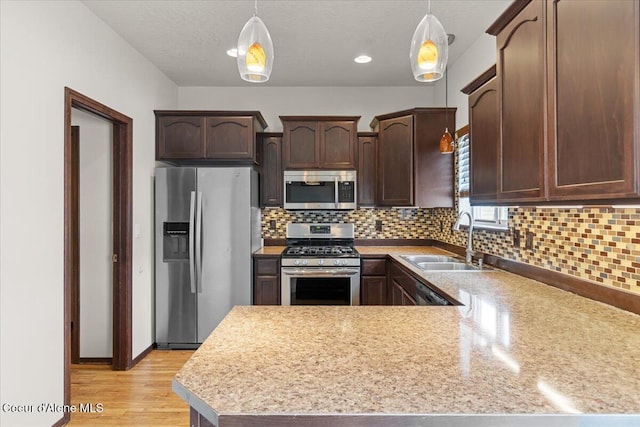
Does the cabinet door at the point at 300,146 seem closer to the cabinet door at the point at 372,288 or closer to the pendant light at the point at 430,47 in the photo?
the cabinet door at the point at 372,288

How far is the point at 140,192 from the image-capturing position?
11.4 feet

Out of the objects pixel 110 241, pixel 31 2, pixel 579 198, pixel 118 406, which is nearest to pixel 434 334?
pixel 579 198

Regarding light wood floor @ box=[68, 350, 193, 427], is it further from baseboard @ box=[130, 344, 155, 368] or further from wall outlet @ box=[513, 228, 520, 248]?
wall outlet @ box=[513, 228, 520, 248]

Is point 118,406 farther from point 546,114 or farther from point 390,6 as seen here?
point 390,6

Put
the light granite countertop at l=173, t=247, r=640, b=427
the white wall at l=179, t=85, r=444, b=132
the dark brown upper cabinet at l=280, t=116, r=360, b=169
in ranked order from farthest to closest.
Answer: the white wall at l=179, t=85, r=444, b=132
the dark brown upper cabinet at l=280, t=116, r=360, b=169
the light granite countertop at l=173, t=247, r=640, b=427

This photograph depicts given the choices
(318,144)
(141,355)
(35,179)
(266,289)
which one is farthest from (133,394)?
(318,144)

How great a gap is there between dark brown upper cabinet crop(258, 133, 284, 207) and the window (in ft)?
5.97

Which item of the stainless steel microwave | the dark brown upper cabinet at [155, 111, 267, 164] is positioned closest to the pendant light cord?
the stainless steel microwave

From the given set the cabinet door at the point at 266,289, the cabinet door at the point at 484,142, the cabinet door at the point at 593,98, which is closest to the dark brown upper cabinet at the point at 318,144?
the cabinet door at the point at 266,289

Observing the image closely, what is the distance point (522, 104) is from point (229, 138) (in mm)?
2836

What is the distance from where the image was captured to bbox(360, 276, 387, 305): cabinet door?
12.6 ft

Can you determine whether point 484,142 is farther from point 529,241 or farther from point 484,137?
point 529,241

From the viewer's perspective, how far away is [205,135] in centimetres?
382

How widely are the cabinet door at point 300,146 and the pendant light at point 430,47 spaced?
2588 millimetres
